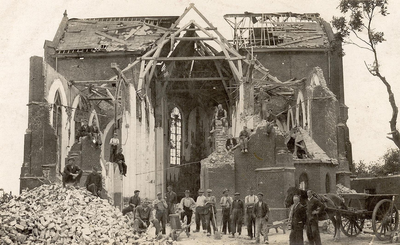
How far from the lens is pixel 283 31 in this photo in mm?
35750

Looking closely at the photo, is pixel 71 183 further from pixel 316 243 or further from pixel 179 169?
pixel 179 169

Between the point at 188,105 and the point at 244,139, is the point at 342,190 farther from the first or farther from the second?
the point at 188,105

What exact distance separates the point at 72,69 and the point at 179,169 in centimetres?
1057

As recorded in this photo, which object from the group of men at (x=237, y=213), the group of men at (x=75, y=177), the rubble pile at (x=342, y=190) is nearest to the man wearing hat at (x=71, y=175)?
the group of men at (x=75, y=177)

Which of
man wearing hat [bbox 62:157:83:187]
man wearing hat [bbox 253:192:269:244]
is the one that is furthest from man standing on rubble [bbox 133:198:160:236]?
man wearing hat [bbox 253:192:269:244]

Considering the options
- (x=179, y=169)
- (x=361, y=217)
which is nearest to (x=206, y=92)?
(x=179, y=169)

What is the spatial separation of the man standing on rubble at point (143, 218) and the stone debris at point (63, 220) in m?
0.29

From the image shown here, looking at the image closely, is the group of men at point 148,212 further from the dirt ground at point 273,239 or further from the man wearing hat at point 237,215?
the man wearing hat at point 237,215

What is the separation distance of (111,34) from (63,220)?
21079 millimetres

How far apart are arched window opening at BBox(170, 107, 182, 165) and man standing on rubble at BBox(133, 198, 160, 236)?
860 inches

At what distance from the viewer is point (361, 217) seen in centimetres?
1600

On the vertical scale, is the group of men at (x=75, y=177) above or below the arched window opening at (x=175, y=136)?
below

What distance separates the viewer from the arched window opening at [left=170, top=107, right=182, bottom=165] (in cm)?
3991

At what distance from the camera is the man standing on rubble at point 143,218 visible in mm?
17312
